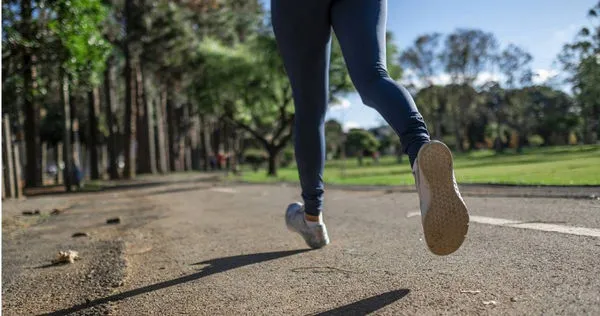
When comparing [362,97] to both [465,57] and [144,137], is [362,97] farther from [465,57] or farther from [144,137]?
[465,57]

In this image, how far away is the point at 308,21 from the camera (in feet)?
8.69

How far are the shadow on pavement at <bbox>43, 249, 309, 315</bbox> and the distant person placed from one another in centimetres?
23


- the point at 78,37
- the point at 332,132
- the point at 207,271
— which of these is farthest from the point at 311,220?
the point at 332,132

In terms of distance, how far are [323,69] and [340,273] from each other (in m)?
1.11

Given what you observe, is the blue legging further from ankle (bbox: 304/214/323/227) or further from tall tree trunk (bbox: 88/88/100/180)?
tall tree trunk (bbox: 88/88/100/180)

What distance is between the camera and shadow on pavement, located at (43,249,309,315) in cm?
224

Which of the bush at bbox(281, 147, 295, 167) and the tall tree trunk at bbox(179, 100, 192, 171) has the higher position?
the tall tree trunk at bbox(179, 100, 192, 171)

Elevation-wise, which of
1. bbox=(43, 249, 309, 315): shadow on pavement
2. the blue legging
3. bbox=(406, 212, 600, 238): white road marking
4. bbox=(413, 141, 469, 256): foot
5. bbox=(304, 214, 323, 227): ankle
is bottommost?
bbox=(43, 249, 309, 315): shadow on pavement

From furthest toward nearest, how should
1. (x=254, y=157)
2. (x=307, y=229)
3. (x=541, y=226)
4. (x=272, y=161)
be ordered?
(x=254, y=157)
(x=272, y=161)
(x=541, y=226)
(x=307, y=229)

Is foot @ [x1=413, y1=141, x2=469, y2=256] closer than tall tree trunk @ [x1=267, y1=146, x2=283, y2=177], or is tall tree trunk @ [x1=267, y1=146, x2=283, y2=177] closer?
foot @ [x1=413, y1=141, x2=469, y2=256]

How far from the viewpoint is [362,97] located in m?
2.37

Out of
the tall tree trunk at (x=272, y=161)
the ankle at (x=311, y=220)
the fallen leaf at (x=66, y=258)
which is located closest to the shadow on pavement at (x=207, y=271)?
the ankle at (x=311, y=220)

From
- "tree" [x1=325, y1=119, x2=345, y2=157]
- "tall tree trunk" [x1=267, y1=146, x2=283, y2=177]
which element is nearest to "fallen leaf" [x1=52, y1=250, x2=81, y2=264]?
"tree" [x1=325, y1=119, x2=345, y2=157]

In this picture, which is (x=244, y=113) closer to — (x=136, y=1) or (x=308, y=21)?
(x=136, y=1)
